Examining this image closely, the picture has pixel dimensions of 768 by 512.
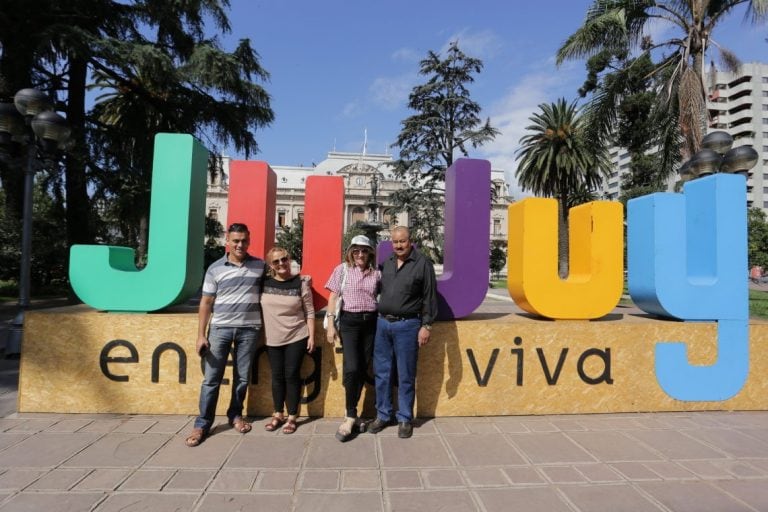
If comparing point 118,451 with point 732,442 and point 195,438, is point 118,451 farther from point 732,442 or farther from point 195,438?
point 732,442

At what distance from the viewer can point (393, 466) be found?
3.21 m

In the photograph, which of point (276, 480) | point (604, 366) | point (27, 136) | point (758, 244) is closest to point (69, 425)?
point (276, 480)

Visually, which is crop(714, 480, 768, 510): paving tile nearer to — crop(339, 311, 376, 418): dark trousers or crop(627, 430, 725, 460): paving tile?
crop(627, 430, 725, 460): paving tile

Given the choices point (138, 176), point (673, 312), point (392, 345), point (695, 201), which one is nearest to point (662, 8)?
point (695, 201)

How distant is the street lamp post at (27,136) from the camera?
6406 millimetres

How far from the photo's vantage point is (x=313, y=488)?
9.41 feet

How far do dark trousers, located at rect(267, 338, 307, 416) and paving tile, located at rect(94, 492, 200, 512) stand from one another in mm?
1208

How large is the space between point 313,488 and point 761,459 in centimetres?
357

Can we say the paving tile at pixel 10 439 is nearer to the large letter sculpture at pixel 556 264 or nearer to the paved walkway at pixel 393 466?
the paved walkway at pixel 393 466

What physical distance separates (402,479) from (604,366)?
2709 mm

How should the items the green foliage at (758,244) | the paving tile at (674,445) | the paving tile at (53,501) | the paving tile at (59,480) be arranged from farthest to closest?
the green foliage at (758,244) < the paving tile at (674,445) < the paving tile at (59,480) < the paving tile at (53,501)

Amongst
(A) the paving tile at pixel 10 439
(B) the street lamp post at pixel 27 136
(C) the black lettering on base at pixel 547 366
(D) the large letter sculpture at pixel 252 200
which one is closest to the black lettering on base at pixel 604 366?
(C) the black lettering on base at pixel 547 366

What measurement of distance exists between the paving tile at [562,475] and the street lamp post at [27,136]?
741 cm

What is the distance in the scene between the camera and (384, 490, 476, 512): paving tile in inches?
104
